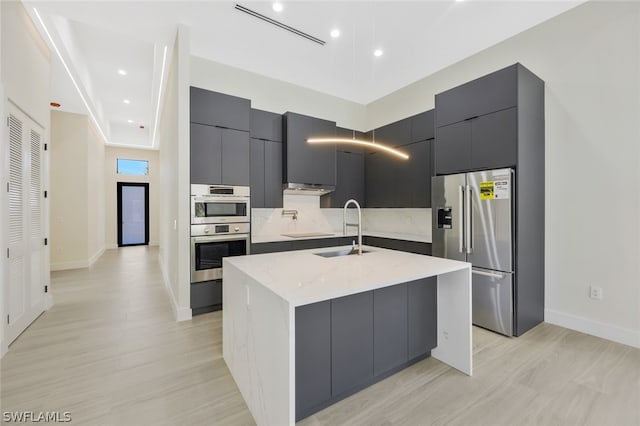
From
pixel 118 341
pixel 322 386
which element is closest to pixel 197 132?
pixel 118 341

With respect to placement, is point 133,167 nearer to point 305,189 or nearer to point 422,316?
point 305,189

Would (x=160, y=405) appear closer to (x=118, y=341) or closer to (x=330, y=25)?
(x=118, y=341)

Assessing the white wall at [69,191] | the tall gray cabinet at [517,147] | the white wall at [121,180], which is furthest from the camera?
the white wall at [121,180]

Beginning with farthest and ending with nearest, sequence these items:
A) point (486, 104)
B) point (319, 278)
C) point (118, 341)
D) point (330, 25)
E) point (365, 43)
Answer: point (365, 43) < point (330, 25) < point (486, 104) < point (118, 341) < point (319, 278)

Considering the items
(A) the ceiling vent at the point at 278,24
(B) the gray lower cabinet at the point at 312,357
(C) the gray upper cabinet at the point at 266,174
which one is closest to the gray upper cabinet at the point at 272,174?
(C) the gray upper cabinet at the point at 266,174

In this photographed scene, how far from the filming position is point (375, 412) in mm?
1716

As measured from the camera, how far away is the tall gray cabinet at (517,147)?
9.14 feet

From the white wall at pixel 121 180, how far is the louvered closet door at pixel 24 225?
6.10 m

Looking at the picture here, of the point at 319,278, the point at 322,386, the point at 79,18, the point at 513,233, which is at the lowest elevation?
the point at 322,386

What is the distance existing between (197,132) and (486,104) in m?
3.34

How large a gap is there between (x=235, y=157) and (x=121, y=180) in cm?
756

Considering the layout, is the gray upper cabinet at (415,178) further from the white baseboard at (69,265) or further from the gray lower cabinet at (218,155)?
the white baseboard at (69,265)

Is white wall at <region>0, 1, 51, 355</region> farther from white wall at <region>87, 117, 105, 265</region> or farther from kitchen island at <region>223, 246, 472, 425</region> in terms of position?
A: white wall at <region>87, 117, 105, 265</region>

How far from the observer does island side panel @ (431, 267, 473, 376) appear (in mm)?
2088
